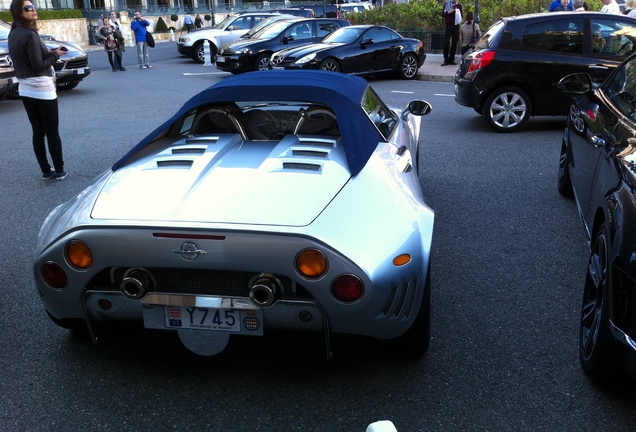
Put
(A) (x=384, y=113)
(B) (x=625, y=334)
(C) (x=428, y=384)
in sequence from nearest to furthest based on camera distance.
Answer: (B) (x=625, y=334) → (C) (x=428, y=384) → (A) (x=384, y=113)

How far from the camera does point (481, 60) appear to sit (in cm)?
1022

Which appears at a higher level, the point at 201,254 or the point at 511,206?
the point at 201,254

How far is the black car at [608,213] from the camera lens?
2.96 m

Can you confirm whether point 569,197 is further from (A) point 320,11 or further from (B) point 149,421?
(A) point 320,11

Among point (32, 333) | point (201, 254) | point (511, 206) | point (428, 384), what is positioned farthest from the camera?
point (511, 206)

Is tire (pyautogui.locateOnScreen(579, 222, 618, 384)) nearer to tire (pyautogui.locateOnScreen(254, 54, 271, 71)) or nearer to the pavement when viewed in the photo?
the pavement

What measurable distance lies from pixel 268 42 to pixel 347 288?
16.8 metres

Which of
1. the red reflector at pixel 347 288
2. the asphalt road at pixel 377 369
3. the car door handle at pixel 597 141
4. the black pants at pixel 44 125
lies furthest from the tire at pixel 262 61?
the red reflector at pixel 347 288

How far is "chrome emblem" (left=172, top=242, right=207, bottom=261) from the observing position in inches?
123

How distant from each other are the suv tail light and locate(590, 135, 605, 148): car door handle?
5785 millimetres

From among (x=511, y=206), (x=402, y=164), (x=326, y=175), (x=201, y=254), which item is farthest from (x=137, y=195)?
(x=511, y=206)

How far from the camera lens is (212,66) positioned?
2322 cm

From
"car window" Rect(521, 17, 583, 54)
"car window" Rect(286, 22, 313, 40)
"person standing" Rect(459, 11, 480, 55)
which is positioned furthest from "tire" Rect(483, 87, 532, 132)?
"car window" Rect(286, 22, 313, 40)

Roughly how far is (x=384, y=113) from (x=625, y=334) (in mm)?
2743
